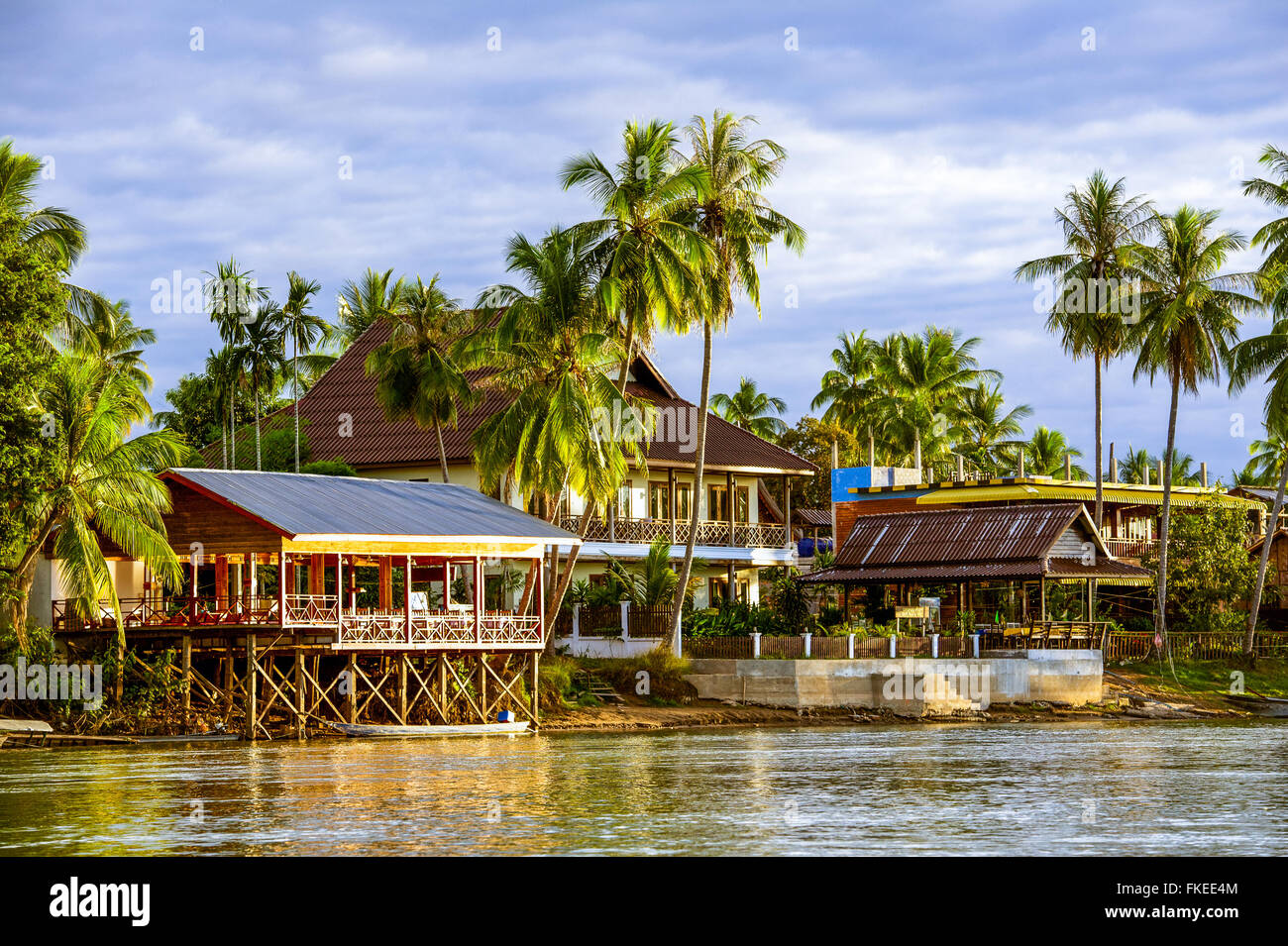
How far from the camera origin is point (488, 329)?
43.6 meters

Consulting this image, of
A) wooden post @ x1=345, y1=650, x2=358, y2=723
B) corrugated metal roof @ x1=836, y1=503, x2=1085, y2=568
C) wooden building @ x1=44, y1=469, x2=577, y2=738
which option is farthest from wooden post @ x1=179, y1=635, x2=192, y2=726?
corrugated metal roof @ x1=836, y1=503, x2=1085, y2=568

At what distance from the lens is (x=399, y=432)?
5088 cm

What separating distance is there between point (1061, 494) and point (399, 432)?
76.4ft

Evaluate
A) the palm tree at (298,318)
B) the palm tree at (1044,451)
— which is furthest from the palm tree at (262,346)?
the palm tree at (1044,451)

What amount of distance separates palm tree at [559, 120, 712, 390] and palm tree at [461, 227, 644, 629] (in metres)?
0.67

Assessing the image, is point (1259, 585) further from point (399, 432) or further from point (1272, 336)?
point (399, 432)

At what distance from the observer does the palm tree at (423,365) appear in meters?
45.3

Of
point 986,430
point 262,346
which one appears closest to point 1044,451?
point 986,430

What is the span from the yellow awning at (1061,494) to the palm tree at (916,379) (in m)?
11.3

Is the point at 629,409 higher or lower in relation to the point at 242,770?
higher

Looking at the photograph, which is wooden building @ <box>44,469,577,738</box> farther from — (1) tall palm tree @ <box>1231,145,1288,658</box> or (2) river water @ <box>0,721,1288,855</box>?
(1) tall palm tree @ <box>1231,145,1288,658</box>
